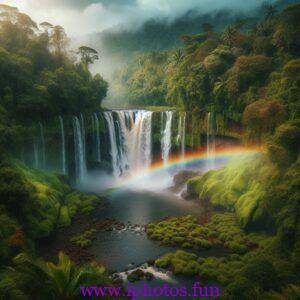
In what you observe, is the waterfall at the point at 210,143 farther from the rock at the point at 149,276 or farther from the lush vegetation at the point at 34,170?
the rock at the point at 149,276

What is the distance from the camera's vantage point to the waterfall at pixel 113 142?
50753 mm

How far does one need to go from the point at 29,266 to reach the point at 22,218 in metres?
9.80

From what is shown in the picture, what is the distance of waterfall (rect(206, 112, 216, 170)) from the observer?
47.6 metres

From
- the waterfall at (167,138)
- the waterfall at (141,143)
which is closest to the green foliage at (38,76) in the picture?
the waterfall at (141,143)

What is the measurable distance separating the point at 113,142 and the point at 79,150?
6.35 m

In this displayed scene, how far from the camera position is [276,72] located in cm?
4034

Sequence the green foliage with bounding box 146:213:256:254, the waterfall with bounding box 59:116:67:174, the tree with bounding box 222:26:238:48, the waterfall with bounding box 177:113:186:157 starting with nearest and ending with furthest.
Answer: the green foliage with bounding box 146:213:256:254 < the waterfall with bounding box 59:116:67:174 < the waterfall with bounding box 177:113:186:157 < the tree with bounding box 222:26:238:48

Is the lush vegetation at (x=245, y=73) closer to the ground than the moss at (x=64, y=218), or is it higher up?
higher up

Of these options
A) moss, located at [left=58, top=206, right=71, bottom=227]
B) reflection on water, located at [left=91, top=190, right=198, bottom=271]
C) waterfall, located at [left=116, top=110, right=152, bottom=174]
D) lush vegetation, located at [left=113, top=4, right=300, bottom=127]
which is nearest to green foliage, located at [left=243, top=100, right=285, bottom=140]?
lush vegetation, located at [left=113, top=4, right=300, bottom=127]

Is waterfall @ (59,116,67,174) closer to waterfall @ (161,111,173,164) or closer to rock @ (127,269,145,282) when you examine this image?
waterfall @ (161,111,173,164)

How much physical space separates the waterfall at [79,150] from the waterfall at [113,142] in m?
5.07

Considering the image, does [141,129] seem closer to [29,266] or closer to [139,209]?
[139,209]

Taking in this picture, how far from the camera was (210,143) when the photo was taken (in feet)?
159

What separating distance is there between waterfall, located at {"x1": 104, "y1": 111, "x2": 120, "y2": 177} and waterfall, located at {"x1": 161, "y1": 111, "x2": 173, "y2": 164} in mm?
7491
